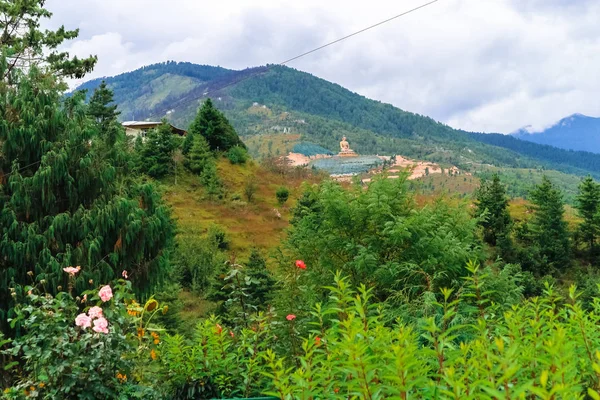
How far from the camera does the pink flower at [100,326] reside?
7.62ft

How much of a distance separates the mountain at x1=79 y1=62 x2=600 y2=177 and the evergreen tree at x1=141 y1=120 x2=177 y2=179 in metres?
36.6

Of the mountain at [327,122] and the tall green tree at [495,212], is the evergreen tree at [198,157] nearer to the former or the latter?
the tall green tree at [495,212]

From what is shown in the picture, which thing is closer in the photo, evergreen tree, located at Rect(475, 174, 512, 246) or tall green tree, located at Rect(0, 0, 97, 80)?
tall green tree, located at Rect(0, 0, 97, 80)

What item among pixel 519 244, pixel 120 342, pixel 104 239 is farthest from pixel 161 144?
pixel 120 342

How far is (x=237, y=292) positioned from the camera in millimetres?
3266

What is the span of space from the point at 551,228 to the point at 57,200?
2306cm

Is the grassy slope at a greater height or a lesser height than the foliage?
lesser

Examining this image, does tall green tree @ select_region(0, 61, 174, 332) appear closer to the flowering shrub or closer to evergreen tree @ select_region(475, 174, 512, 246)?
the flowering shrub

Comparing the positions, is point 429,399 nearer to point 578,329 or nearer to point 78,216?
point 578,329

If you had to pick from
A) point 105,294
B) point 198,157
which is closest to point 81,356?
point 105,294

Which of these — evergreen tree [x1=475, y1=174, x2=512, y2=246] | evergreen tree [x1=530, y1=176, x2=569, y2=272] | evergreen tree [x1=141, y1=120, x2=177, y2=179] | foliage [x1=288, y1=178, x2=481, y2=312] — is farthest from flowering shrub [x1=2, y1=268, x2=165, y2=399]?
evergreen tree [x1=141, y1=120, x2=177, y2=179]

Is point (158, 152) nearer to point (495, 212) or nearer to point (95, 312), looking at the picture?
point (495, 212)

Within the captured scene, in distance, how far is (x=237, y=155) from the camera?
39.1 m

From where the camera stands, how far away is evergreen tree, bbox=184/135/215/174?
3562 cm
